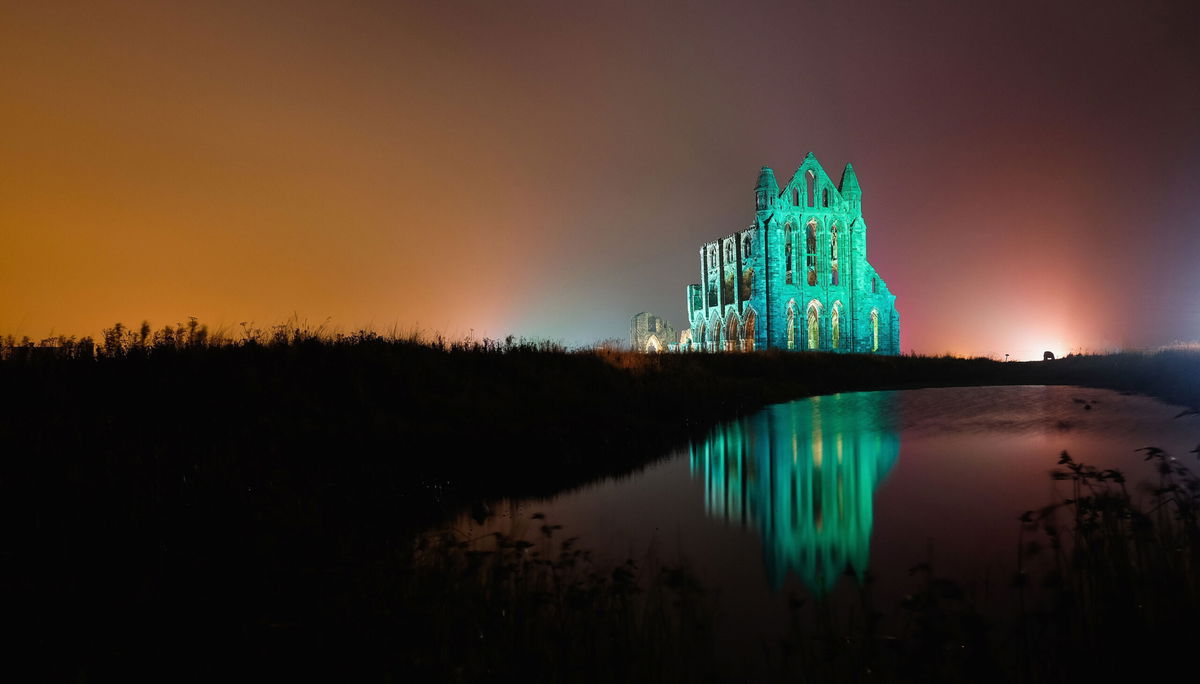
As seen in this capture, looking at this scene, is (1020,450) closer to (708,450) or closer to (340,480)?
(708,450)

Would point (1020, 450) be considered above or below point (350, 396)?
below

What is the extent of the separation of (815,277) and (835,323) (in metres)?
5.47

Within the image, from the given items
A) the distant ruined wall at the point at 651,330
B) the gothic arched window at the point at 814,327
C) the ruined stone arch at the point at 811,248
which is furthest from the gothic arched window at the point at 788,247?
the distant ruined wall at the point at 651,330

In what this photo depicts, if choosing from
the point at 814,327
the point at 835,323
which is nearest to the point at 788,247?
the point at 814,327

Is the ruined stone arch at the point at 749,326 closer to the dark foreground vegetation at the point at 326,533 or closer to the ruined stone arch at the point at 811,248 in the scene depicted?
the ruined stone arch at the point at 811,248

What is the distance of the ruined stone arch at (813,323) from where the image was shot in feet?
205

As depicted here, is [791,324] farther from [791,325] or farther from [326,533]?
[326,533]

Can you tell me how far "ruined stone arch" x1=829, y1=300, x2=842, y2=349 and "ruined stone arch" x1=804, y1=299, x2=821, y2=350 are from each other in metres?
1.05

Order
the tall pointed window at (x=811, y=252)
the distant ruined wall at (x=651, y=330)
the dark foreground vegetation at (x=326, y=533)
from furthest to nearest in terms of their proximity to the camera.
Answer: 1. the distant ruined wall at (x=651, y=330)
2. the tall pointed window at (x=811, y=252)
3. the dark foreground vegetation at (x=326, y=533)

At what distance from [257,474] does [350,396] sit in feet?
15.1

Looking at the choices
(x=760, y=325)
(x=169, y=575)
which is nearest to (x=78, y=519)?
(x=169, y=575)

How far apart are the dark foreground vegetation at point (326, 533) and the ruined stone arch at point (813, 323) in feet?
163

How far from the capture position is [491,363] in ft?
59.7

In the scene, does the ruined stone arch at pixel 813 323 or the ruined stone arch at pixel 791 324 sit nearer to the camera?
the ruined stone arch at pixel 791 324
